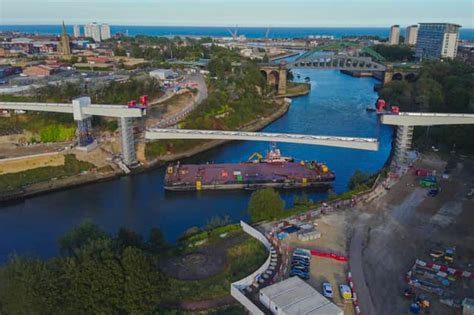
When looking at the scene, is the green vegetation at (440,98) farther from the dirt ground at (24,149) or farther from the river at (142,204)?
the dirt ground at (24,149)

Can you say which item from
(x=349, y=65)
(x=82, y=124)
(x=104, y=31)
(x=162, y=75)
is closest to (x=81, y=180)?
(x=82, y=124)

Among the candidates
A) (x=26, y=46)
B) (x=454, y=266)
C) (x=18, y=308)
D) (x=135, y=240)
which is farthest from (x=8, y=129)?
(x=26, y=46)

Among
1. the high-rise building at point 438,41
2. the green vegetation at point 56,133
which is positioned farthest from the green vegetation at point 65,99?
the high-rise building at point 438,41

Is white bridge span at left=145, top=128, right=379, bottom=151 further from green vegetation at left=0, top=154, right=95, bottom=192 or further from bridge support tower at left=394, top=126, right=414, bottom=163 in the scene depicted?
green vegetation at left=0, top=154, right=95, bottom=192

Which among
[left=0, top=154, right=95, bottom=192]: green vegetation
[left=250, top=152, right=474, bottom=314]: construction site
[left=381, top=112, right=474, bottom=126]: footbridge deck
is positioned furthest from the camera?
[left=0, top=154, right=95, bottom=192]: green vegetation

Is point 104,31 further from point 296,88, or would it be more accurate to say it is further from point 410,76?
point 410,76

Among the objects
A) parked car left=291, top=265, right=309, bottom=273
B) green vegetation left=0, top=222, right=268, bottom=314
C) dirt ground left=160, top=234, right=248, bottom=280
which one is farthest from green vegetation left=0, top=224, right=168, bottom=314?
parked car left=291, top=265, right=309, bottom=273
